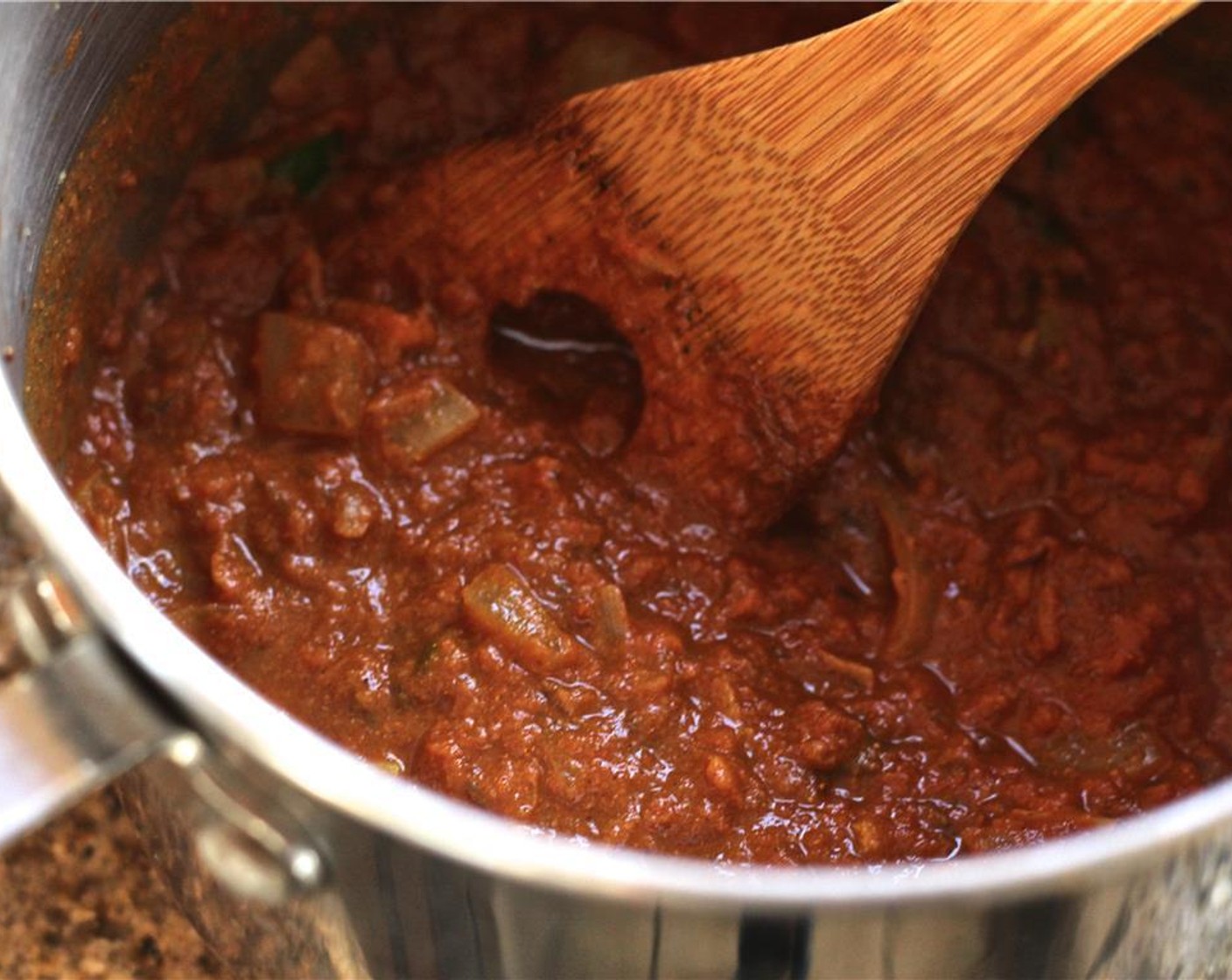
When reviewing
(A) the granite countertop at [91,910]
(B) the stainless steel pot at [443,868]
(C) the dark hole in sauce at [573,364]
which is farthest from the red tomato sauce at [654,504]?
(B) the stainless steel pot at [443,868]

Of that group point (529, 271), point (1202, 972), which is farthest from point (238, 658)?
point (1202, 972)

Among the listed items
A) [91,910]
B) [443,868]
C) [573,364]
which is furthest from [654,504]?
[443,868]

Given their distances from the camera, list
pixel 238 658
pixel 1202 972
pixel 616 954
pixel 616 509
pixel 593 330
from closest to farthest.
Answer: pixel 616 954
pixel 1202 972
pixel 238 658
pixel 616 509
pixel 593 330

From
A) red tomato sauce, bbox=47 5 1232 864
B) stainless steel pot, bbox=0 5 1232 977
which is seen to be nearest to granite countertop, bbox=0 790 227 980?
red tomato sauce, bbox=47 5 1232 864

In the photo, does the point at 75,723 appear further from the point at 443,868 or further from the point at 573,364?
the point at 573,364

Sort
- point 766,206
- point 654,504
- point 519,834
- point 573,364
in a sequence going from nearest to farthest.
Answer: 1. point 519,834
2. point 766,206
3. point 654,504
4. point 573,364

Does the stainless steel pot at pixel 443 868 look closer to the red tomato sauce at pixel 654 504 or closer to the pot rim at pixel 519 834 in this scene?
the pot rim at pixel 519 834

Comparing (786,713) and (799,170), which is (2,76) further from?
(786,713)
